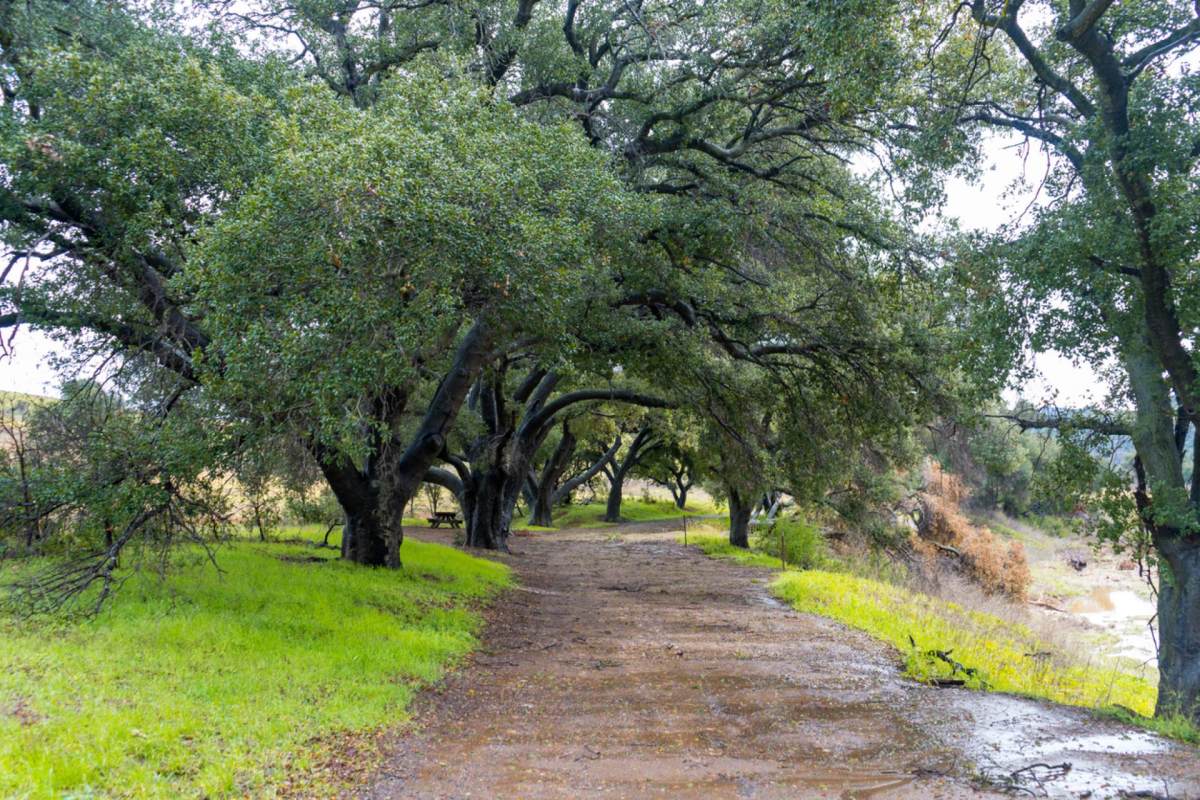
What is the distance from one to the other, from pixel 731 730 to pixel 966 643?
5.51 m

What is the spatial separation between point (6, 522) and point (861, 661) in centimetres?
984

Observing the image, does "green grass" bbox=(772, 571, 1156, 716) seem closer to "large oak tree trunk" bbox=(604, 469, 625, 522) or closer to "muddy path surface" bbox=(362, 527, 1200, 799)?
"muddy path surface" bbox=(362, 527, 1200, 799)

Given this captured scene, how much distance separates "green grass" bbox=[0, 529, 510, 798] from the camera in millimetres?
4715

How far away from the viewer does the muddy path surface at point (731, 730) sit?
17.6 ft

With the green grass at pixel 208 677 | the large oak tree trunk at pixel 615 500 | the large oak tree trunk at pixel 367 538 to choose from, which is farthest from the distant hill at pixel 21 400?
the large oak tree trunk at pixel 615 500

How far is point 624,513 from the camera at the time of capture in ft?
152

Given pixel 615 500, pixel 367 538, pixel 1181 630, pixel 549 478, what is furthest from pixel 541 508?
pixel 1181 630

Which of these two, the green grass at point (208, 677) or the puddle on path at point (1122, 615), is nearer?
the green grass at point (208, 677)

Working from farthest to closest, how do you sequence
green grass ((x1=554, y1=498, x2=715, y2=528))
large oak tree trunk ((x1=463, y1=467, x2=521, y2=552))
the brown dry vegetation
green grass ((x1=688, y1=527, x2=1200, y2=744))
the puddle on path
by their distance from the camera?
green grass ((x1=554, y1=498, x2=715, y2=528)) < the brown dry vegetation < large oak tree trunk ((x1=463, y1=467, x2=521, y2=552)) < the puddle on path < green grass ((x1=688, y1=527, x2=1200, y2=744))

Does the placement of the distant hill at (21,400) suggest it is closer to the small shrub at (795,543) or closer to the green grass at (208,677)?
the green grass at (208,677)

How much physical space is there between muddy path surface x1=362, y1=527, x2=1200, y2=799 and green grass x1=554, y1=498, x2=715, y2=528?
2983cm

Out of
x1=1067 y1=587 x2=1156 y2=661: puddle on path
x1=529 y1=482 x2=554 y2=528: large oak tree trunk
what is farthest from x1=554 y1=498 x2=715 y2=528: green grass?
x1=1067 y1=587 x2=1156 y2=661: puddle on path

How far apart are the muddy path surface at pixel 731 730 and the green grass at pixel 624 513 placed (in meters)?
29.8

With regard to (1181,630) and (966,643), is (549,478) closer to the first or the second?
(966,643)
